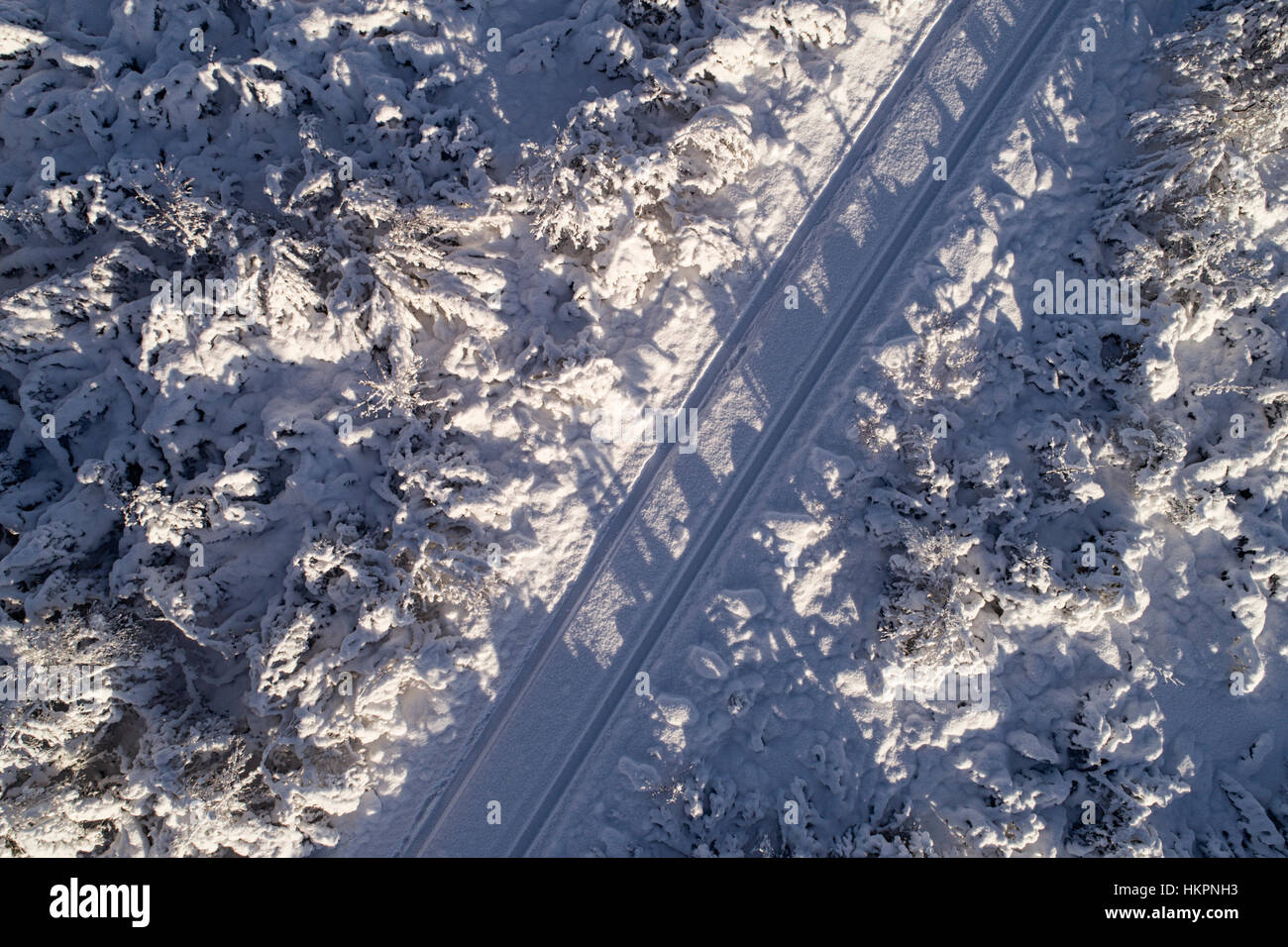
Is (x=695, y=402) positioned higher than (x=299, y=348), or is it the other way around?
(x=695, y=402)

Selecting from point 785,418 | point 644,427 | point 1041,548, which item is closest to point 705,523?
point 644,427

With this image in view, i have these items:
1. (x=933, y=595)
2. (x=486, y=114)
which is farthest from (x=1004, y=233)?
(x=486, y=114)

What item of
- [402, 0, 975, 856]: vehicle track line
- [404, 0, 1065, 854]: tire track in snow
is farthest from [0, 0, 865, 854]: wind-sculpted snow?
[404, 0, 1065, 854]: tire track in snow

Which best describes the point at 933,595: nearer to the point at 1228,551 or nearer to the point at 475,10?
the point at 1228,551

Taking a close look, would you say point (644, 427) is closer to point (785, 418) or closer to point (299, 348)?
point (785, 418)

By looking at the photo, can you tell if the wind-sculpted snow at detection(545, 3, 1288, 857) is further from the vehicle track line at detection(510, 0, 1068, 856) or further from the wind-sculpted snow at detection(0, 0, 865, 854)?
the wind-sculpted snow at detection(0, 0, 865, 854)

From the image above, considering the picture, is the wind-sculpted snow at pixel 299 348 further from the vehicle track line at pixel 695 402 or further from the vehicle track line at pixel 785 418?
the vehicle track line at pixel 785 418
